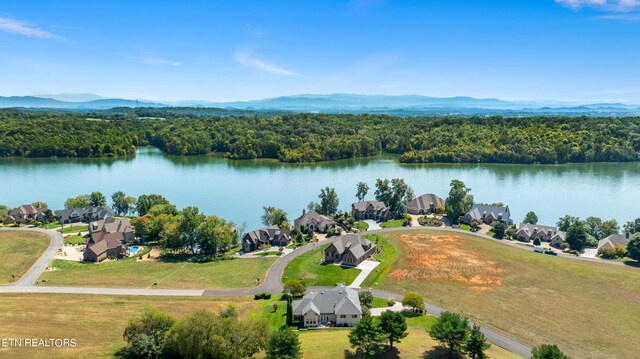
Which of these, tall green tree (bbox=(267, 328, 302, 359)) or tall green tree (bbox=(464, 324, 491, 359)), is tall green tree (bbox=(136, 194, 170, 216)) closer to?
tall green tree (bbox=(267, 328, 302, 359))

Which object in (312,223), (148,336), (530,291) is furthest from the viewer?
(312,223)

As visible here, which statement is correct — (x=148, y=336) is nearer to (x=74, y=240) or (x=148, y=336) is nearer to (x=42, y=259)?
(x=42, y=259)

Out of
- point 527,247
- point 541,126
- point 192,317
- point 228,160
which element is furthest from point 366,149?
point 192,317

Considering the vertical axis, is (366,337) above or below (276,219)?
above

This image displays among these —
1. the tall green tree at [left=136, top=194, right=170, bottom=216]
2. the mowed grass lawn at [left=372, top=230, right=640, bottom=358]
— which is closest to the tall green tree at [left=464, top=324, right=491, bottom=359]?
the mowed grass lawn at [left=372, top=230, right=640, bottom=358]

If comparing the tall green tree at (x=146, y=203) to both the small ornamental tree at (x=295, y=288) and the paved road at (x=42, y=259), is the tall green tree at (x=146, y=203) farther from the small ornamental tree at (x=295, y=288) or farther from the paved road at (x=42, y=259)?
the small ornamental tree at (x=295, y=288)

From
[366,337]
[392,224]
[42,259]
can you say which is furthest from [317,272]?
[42,259]

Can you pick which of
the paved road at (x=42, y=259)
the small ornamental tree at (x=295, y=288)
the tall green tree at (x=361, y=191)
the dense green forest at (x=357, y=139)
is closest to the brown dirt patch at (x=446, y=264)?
the small ornamental tree at (x=295, y=288)
